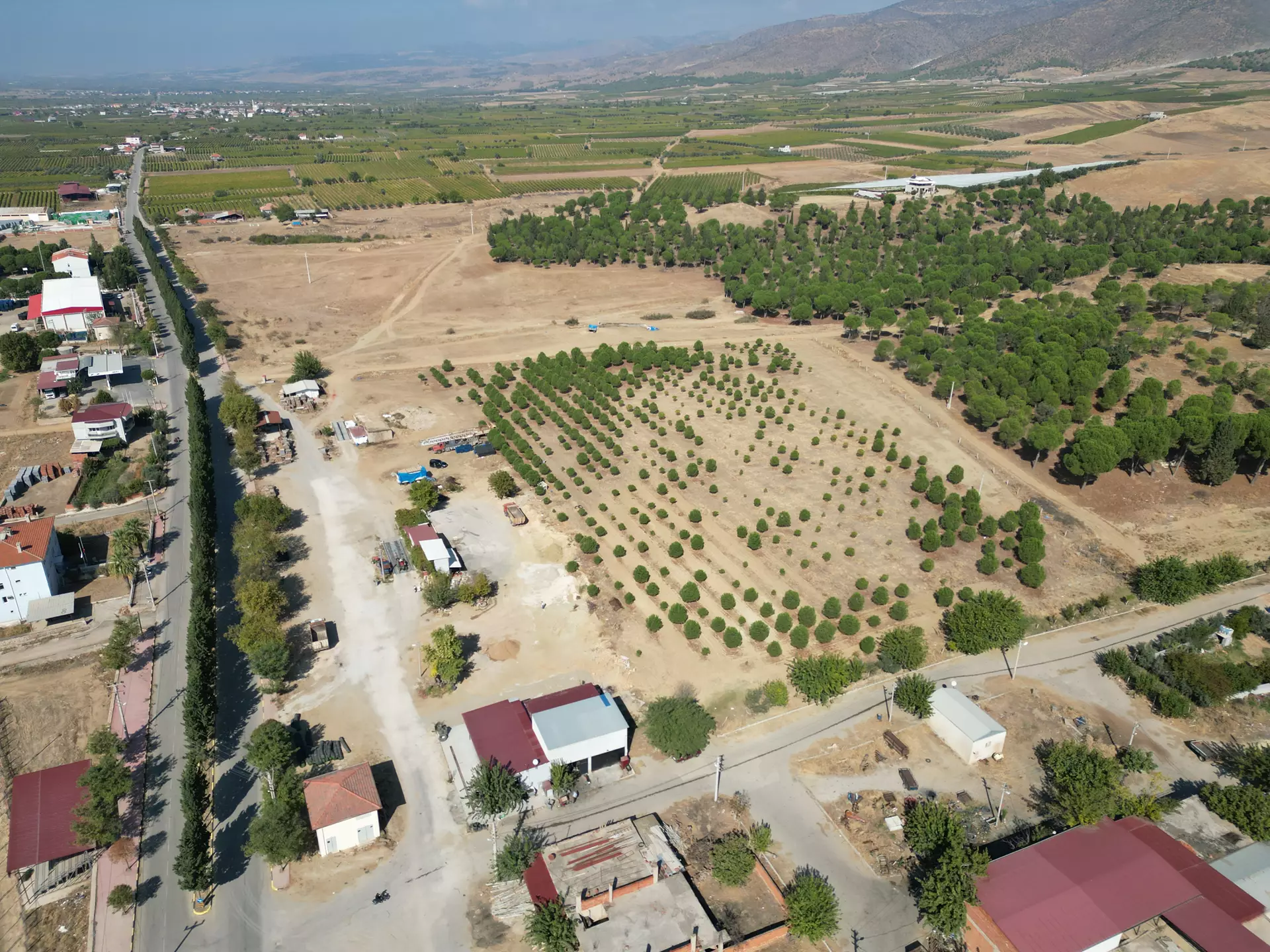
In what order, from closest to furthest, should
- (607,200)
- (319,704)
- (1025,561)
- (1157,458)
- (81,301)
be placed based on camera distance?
(319,704) → (1025,561) → (1157,458) → (81,301) → (607,200)

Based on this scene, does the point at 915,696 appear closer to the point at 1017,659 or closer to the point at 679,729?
the point at 1017,659

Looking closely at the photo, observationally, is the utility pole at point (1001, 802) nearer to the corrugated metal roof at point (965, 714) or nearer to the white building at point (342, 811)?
the corrugated metal roof at point (965, 714)

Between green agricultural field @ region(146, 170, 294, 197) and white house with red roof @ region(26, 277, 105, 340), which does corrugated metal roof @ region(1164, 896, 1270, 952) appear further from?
green agricultural field @ region(146, 170, 294, 197)

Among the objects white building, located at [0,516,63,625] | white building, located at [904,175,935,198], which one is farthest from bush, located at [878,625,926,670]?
white building, located at [904,175,935,198]

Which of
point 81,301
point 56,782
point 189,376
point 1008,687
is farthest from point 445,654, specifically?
point 81,301

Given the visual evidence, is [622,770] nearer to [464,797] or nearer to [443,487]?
[464,797]

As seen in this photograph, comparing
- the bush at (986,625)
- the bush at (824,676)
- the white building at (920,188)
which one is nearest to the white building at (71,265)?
the bush at (824,676)
